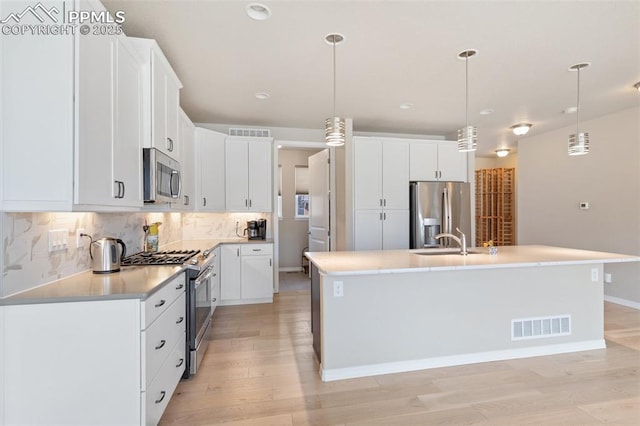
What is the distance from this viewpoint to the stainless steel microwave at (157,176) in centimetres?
224

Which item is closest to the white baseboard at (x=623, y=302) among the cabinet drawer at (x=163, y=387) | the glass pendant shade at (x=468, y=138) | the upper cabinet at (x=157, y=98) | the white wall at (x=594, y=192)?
the white wall at (x=594, y=192)

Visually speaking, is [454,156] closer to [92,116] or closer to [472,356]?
[472,356]

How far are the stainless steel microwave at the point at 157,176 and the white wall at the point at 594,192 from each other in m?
5.55

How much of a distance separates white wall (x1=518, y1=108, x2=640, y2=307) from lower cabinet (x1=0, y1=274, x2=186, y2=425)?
5.61 metres

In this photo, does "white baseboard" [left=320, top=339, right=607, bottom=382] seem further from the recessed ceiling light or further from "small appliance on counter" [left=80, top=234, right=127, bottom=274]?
the recessed ceiling light

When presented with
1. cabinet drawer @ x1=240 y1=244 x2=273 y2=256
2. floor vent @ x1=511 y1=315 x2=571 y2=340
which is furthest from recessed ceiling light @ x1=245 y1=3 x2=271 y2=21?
floor vent @ x1=511 y1=315 x2=571 y2=340

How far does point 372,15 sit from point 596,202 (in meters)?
4.53

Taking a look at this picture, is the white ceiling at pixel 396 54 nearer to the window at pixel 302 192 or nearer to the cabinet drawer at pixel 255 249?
the cabinet drawer at pixel 255 249

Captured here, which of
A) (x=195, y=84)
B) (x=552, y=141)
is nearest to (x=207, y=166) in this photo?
(x=195, y=84)

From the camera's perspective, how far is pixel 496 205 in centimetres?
716

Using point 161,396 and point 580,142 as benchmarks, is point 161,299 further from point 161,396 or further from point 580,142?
point 580,142

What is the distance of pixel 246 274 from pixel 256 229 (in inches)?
27.1

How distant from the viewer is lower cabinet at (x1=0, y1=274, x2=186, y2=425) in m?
1.46

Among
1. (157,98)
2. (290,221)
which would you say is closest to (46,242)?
(157,98)
